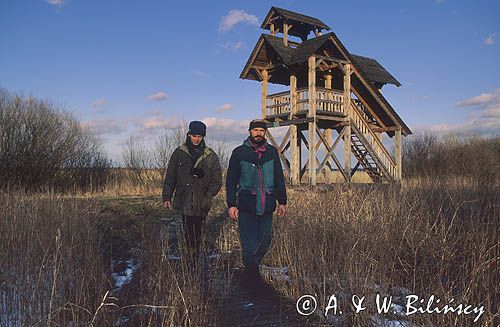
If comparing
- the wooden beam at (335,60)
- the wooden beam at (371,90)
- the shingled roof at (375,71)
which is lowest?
the wooden beam at (371,90)

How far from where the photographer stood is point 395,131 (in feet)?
56.2

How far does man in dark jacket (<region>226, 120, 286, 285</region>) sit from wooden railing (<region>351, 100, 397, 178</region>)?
37.5ft

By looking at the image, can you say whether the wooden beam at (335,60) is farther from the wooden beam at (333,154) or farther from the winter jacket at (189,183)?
the winter jacket at (189,183)

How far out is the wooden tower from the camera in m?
14.6

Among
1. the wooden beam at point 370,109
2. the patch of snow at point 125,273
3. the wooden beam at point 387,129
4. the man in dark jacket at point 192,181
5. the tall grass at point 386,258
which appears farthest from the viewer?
the wooden beam at point 370,109

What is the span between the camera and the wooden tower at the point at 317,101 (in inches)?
575

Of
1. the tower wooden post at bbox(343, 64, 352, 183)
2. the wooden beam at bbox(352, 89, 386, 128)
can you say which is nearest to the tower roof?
the wooden beam at bbox(352, 89, 386, 128)

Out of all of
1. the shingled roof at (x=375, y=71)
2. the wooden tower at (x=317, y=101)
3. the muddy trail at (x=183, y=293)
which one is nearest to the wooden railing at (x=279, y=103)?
the wooden tower at (x=317, y=101)

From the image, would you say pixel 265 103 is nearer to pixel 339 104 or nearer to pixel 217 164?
pixel 339 104

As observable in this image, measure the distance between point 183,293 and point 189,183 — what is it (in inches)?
67.8

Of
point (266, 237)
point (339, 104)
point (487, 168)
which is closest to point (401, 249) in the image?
point (266, 237)

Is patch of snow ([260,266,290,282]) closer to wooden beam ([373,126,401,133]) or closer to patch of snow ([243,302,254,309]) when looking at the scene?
patch of snow ([243,302,254,309])

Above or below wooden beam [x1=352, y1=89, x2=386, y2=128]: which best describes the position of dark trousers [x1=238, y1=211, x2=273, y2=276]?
below

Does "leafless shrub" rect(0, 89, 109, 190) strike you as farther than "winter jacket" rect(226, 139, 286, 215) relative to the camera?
Yes
